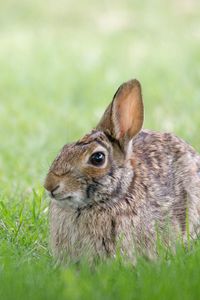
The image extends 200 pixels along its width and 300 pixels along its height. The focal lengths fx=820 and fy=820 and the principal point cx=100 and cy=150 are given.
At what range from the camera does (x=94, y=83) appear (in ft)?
43.1

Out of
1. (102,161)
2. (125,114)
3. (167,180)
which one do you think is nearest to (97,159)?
(102,161)

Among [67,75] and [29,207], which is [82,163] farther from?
[67,75]

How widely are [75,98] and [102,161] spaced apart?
8.29 metres

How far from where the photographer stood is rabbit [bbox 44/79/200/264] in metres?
4.37

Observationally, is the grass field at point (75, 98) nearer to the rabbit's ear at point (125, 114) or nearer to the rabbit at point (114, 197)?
the rabbit at point (114, 197)

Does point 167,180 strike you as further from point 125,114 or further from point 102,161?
point 102,161

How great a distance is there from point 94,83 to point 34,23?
297 inches

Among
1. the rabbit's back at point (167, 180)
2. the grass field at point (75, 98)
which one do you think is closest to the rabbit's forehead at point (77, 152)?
the rabbit's back at point (167, 180)

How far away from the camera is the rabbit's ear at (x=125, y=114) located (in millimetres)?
4641

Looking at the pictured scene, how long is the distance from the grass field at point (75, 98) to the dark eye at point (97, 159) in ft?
1.77

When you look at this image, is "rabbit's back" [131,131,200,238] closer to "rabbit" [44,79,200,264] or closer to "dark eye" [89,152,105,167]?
"rabbit" [44,79,200,264]

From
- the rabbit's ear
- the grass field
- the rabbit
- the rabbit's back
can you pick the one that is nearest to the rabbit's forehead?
the rabbit

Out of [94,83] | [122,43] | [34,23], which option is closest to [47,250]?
[94,83]

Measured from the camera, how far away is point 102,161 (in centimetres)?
446
